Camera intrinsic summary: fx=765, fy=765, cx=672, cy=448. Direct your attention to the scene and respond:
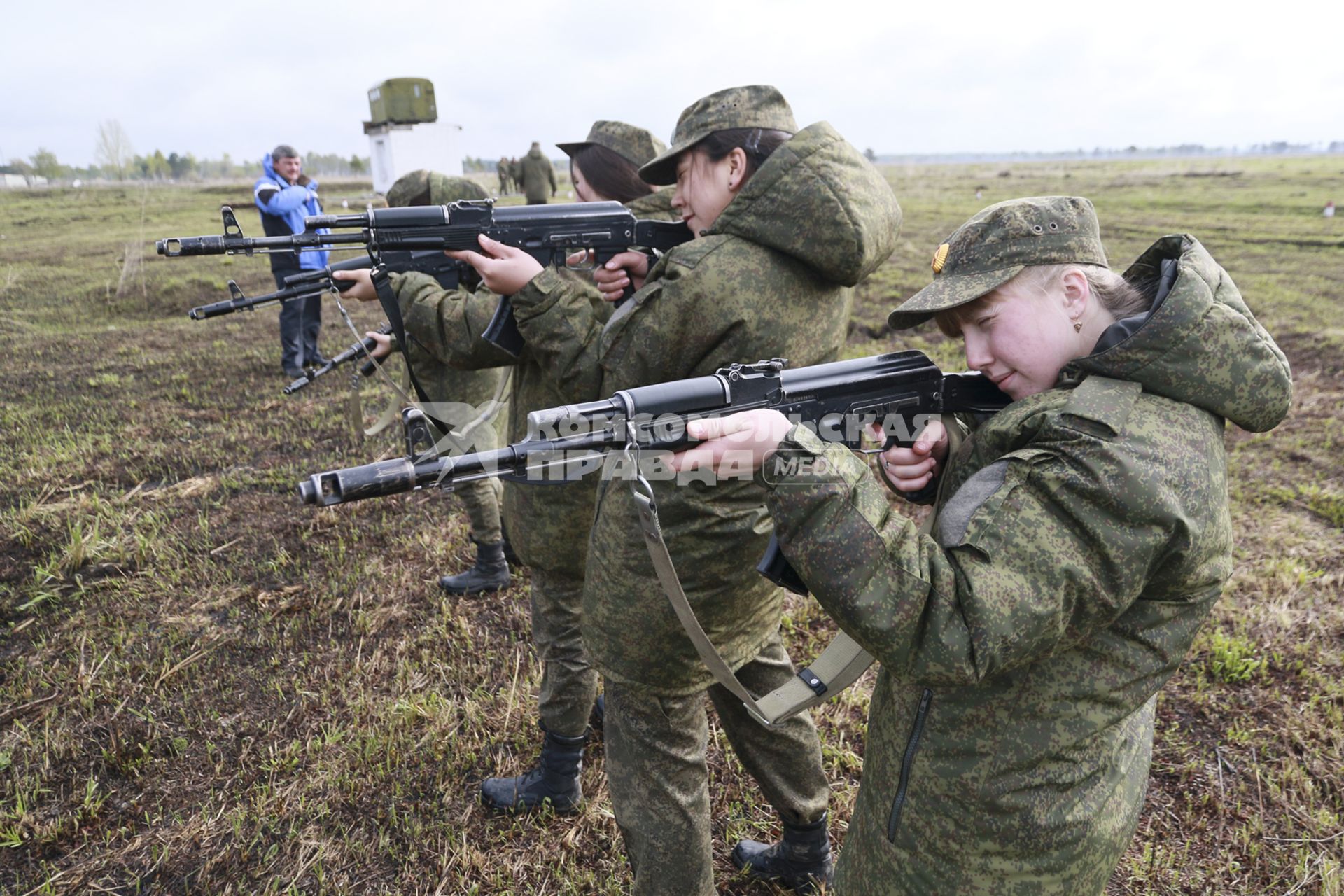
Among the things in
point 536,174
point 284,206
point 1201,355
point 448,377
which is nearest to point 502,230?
point 448,377

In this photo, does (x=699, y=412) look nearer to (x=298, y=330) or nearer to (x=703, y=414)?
(x=703, y=414)

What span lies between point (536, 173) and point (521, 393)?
18237 millimetres

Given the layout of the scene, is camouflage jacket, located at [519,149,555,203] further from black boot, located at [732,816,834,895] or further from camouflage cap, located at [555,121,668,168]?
black boot, located at [732,816,834,895]

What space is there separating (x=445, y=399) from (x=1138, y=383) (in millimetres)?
4068

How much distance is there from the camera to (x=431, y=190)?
469 cm

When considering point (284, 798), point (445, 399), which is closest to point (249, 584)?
point (445, 399)

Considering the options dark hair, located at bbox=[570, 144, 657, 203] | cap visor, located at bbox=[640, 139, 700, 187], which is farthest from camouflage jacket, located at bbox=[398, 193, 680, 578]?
cap visor, located at bbox=[640, 139, 700, 187]

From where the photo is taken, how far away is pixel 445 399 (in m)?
4.77

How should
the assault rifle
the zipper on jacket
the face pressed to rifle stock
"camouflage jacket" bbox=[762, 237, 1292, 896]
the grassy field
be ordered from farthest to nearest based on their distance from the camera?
the assault rifle
the grassy field
the zipper on jacket
the face pressed to rifle stock
"camouflage jacket" bbox=[762, 237, 1292, 896]

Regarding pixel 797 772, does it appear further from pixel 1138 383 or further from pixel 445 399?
pixel 445 399

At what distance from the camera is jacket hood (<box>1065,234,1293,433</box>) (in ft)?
4.46

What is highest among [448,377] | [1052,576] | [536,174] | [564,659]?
[536,174]

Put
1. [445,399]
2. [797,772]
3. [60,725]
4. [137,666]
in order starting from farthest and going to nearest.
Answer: [445,399] → [137,666] → [60,725] → [797,772]

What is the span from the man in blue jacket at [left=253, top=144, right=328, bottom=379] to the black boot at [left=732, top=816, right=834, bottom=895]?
326 inches
